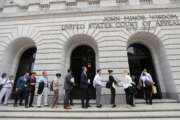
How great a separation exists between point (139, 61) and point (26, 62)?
11.0 metres

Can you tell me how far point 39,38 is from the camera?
1300 centimetres

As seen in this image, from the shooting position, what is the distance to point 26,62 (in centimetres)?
1467

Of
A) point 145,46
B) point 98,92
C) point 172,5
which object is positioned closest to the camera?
point 98,92

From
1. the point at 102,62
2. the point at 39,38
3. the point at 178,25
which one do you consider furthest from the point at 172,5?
the point at 39,38

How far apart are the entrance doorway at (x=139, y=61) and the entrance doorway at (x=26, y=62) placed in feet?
31.3

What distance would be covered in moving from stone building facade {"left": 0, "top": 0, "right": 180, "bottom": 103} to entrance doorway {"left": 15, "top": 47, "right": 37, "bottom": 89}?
0.09 meters

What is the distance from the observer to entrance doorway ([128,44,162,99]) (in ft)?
43.3

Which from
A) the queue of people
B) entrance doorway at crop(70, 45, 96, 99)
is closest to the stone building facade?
entrance doorway at crop(70, 45, 96, 99)

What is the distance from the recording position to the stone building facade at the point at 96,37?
12.0m
